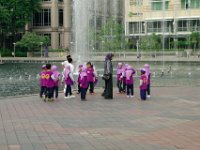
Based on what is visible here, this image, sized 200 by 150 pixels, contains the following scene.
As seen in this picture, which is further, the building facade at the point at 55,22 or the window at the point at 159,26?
the building facade at the point at 55,22

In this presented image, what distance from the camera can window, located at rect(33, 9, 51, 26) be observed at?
3457 inches

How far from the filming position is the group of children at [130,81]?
1748 cm

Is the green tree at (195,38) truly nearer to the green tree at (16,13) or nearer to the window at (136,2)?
the window at (136,2)

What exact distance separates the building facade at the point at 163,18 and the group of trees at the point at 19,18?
15.2 m

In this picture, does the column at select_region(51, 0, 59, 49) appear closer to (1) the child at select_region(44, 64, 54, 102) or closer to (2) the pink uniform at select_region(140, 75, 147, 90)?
(2) the pink uniform at select_region(140, 75, 147, 90)

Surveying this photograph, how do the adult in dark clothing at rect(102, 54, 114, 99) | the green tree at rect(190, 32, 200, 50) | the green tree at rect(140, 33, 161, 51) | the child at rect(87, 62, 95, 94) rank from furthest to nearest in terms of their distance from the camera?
the green tree at rect(140, 33, 161, 51) → the green tree at rect(190, 32, 200, 50) → the child at rect(87, 62, 95, 94) → the adult in dark clothing at rect(102, 54, 114, 99)

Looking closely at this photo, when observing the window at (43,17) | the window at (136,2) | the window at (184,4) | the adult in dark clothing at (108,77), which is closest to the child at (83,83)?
the adult in dark clothing at (108,77)

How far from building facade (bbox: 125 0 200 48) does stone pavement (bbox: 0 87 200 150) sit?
58.2 metres

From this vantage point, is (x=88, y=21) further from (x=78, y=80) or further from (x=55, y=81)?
(x=55, y=81)

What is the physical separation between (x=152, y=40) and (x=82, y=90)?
53437mm

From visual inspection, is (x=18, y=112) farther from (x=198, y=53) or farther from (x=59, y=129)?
(x=198, y=53)

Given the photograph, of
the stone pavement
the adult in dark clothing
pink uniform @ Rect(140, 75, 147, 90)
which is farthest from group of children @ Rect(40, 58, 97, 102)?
pink uniform @ Rect(140, 75, 147, 90)

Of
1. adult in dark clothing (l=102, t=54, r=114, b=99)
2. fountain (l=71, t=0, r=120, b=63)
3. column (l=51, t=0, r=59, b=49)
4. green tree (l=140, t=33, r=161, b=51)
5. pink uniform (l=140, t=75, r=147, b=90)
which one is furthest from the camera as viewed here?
column (l=51, t=0, r=59, b=49)

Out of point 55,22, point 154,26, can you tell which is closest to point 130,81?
Result: point 154,26
